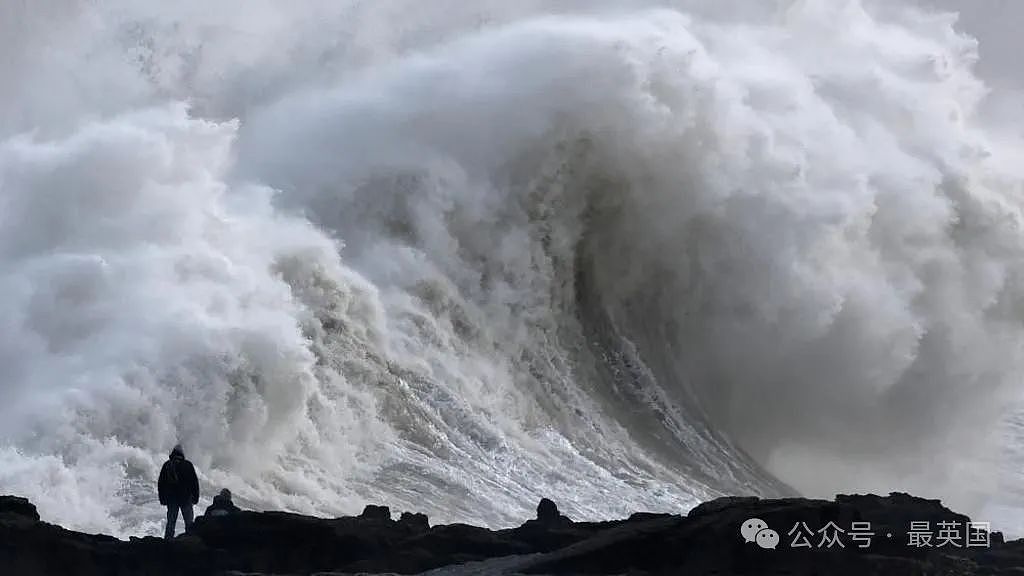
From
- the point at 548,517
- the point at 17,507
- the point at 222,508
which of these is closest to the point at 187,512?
the point at 222,508

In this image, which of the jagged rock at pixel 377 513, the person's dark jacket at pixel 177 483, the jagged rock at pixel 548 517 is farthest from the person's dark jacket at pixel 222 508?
the jagged rock at pixel 548 517

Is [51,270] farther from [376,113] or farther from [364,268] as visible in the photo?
[376,113]

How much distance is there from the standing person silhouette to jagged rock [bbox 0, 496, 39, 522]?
4.47 ft

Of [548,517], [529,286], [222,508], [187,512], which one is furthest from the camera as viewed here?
[529,286]

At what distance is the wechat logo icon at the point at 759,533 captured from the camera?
37.2ft

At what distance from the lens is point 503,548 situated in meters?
12.6

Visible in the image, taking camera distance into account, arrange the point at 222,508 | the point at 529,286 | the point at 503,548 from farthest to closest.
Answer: the point at 529,286
the point at 503,548
the point at 222,508

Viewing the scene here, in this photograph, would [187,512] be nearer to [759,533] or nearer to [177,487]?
[177,487]

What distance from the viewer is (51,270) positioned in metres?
17.9

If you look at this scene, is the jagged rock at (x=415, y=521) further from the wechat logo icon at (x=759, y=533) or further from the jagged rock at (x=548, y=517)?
the wechat logo icon at (x=759, y=533)

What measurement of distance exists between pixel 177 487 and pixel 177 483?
0.03 m

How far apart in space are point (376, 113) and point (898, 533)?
522 inches

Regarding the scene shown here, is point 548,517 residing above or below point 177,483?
above

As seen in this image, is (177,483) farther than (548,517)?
No
